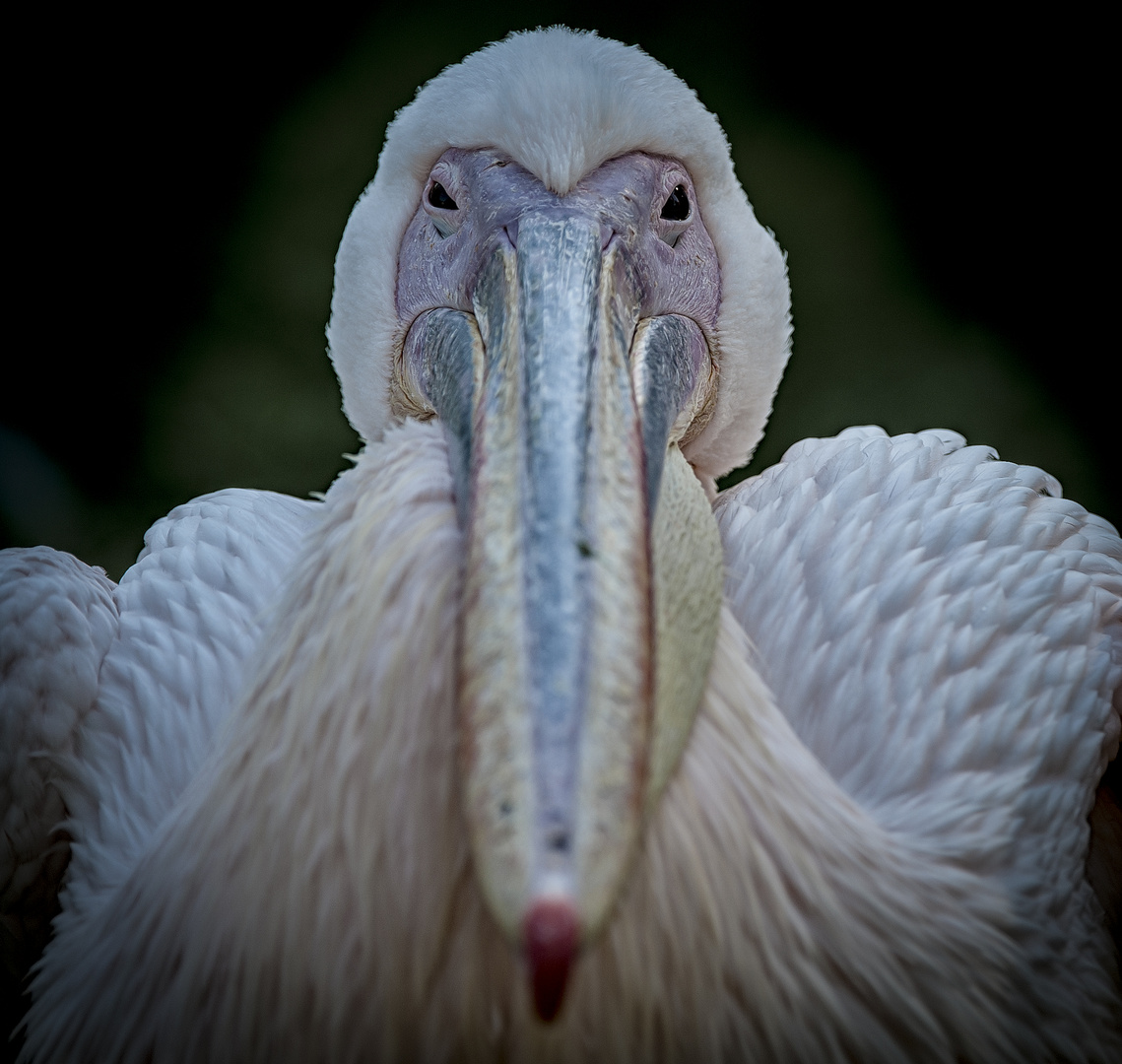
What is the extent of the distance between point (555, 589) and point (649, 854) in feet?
0.63

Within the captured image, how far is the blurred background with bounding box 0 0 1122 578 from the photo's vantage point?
0.99 m

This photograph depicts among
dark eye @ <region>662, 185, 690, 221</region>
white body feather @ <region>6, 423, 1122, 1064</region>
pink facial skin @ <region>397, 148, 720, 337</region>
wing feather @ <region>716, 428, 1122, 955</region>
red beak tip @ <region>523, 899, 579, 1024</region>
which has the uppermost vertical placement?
dark eye @ <region>662, 185, 690, 221</region>

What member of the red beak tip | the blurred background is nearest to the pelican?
the red beak tip

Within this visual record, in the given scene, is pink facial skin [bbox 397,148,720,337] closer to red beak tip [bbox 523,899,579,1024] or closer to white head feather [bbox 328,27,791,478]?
white head feather [bbox 328,27,791,478]

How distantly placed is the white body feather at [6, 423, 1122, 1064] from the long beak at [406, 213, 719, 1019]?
7 cm

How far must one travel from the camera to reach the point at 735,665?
71 centimetres

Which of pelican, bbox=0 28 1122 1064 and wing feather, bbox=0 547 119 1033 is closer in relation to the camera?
pelican, bbox=0 28 1122 1064

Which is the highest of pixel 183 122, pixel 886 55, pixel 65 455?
pixel 886 55

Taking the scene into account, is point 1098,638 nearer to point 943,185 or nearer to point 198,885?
point 943,185

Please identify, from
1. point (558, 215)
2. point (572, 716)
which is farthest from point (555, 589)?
point (558, 215)

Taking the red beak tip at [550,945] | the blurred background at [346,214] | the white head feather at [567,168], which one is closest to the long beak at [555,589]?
the red beak tip at [550,945]

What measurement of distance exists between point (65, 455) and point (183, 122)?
42 centimetres

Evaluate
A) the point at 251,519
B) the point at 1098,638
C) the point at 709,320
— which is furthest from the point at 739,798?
the point at 251,519

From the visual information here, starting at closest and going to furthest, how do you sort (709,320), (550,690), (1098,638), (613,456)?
(550,690) → (613,456) → (1098,638) → (709,320)
